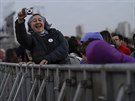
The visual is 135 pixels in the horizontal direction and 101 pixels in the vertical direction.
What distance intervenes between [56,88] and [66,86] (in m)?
0.42

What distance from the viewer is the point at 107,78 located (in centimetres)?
359

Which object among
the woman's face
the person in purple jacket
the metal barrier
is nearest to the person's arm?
the woman's face

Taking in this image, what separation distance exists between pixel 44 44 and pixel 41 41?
0.07 meters

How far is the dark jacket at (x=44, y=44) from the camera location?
21.4 feet

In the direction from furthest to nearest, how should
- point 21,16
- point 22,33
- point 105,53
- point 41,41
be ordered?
point 41,41
point 22,33
point 21,16
point 105,53

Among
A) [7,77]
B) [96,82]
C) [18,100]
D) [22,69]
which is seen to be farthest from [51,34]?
[96,82]

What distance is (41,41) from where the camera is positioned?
22.0 feet

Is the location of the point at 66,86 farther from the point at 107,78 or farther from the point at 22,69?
the point at 22,69

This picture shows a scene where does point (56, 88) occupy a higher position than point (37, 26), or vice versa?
point (37, 26)

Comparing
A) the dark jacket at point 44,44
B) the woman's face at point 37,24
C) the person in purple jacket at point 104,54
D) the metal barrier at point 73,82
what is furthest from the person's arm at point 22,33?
the person in purple jacket at point 104,54

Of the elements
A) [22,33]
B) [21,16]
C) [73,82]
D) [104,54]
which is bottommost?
[73,82]

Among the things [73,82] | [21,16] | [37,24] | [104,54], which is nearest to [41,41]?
[37,24]

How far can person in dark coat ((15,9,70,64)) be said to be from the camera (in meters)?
6.51

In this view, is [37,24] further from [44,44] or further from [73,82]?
[73,82]
